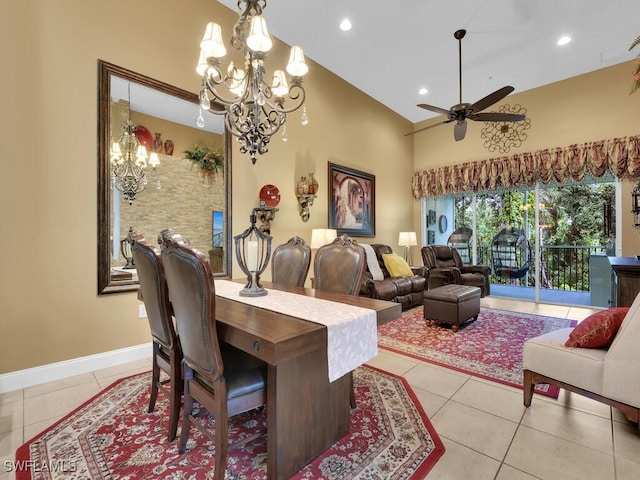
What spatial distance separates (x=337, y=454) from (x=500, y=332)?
2.93 m

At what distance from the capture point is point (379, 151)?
6.05 m

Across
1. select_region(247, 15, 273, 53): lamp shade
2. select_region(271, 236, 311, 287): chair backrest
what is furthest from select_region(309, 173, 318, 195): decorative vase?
select_region(247, 15, 273, 53): lamp shade

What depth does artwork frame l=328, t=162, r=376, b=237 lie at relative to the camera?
511 centimetres

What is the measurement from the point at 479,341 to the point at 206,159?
3.69 metres

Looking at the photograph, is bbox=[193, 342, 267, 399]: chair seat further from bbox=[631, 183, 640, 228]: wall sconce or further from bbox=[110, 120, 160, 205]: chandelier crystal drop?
bbox=[631, 183, 640, 228]: wall sconce

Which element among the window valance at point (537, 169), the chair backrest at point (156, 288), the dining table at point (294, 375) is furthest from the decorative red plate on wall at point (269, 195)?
the window valance at point (537, 169)

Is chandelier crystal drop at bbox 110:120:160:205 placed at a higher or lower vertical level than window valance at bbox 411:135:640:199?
lower

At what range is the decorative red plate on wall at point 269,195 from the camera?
12.9 feet

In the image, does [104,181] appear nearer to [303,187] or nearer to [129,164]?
[129,164]

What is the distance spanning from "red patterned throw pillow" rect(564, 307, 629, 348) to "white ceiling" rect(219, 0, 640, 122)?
3453 millimetres

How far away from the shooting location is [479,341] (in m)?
3.32

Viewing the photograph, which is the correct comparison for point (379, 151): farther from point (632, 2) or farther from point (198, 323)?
point (198, 323)

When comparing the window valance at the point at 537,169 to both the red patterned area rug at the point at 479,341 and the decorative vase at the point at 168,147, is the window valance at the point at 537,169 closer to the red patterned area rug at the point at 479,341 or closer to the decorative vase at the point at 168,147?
the red patterned area rug at the point at 479,341

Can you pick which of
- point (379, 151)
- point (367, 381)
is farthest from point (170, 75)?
point (379, 151)
